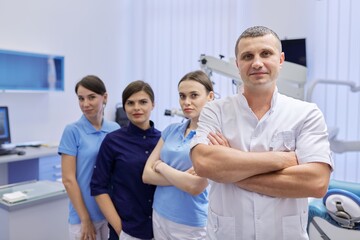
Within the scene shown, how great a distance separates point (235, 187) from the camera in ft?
3.71

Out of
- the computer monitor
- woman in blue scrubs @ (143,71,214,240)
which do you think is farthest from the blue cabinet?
woman in blue scrubs @ (143,71,214,240)

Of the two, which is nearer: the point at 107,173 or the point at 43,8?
the point at 107,173

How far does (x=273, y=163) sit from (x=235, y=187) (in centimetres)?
15

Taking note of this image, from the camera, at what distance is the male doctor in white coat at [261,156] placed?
1.06 m

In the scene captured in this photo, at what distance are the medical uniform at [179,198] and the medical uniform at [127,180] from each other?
0.09 meters

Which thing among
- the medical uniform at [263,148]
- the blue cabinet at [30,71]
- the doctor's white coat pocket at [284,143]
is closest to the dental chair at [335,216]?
the medical uniform at [263,148]

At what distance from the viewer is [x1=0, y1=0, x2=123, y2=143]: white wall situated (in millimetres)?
3488

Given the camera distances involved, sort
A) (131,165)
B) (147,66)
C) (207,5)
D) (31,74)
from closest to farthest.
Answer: (131,165), (31,74), (207,5), (147,66)

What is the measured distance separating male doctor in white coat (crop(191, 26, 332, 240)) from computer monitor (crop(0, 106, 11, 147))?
253 centimetres

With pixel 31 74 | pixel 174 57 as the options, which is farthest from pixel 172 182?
pixel 174 57

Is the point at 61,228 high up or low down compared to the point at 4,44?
down

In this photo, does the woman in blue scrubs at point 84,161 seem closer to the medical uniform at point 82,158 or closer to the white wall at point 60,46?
the medical uniform at point 82,158

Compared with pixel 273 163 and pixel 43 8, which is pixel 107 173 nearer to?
pixel 273 163

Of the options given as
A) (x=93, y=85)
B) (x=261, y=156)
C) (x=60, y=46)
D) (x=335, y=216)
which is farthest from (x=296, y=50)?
(x=261, y=156)
